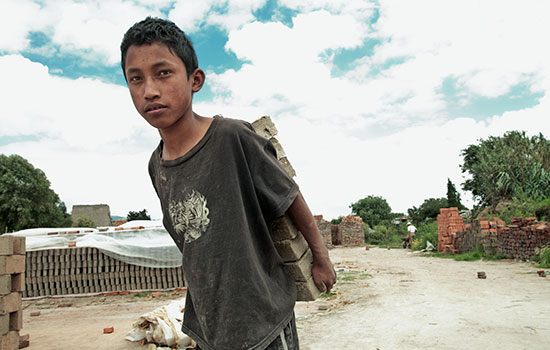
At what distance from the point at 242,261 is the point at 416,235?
21103 millimetres

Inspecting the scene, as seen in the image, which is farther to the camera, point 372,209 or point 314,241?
point 372,209

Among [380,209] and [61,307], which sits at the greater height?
[380,209]

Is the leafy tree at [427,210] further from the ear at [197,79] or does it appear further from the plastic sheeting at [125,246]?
the ear at [197,79]

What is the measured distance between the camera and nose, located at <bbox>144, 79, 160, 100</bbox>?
1307mm

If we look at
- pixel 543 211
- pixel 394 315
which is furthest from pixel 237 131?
pixel 543 211

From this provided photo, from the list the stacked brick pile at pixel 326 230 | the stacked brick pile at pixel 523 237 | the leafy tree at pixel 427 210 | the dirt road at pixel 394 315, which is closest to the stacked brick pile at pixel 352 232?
the stacked brick pile at pixel 326 230

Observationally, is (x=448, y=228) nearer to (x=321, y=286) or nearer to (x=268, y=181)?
(x=321, y=286)

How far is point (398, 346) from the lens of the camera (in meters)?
3.84

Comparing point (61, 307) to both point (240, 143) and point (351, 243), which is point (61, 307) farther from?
point (351, 243)

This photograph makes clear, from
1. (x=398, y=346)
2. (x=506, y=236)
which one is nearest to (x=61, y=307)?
(x=398, y=346)

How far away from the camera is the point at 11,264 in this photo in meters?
3.95

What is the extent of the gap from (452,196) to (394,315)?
34422 mm

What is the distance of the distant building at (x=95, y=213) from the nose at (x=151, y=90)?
129 feet

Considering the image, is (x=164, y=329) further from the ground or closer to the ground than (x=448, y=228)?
closer to the ground
